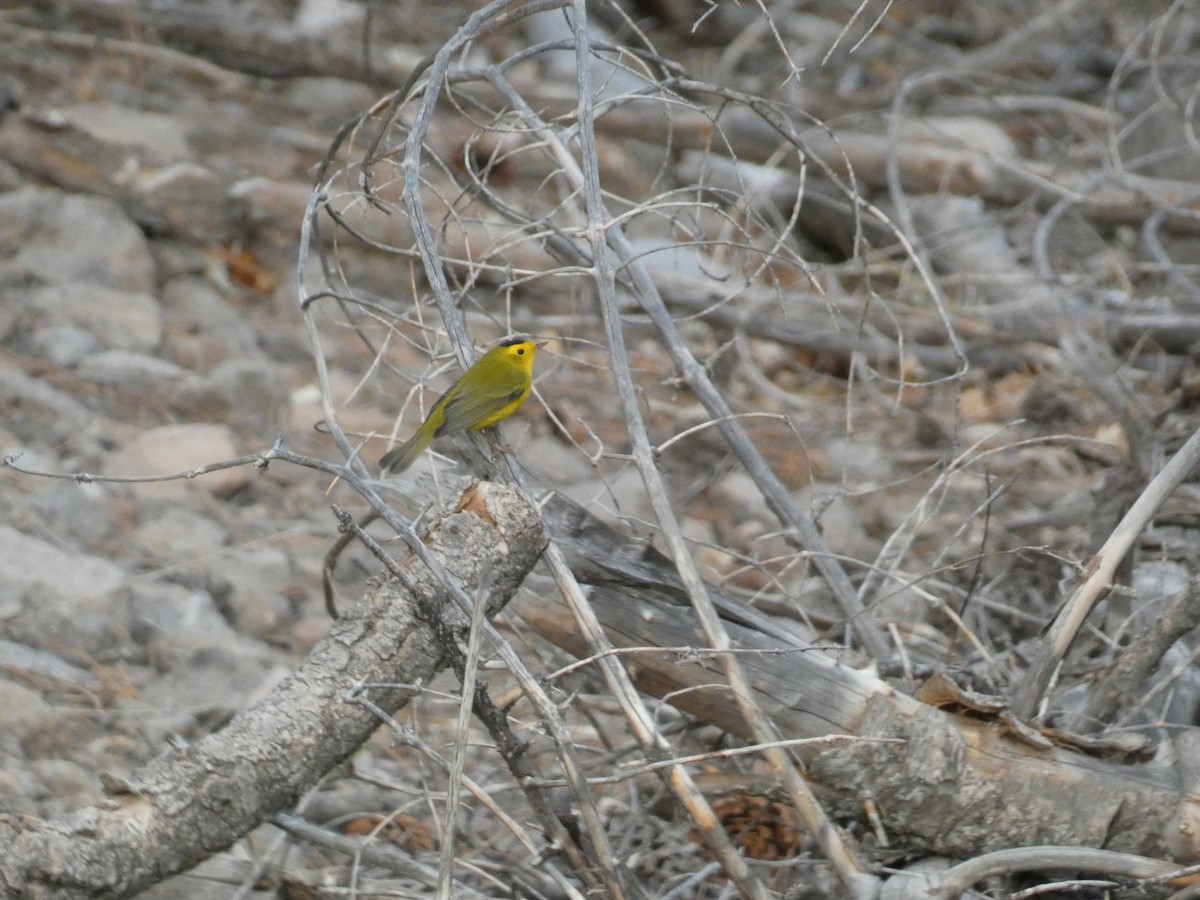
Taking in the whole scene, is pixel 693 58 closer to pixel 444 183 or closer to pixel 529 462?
pixel 444 183

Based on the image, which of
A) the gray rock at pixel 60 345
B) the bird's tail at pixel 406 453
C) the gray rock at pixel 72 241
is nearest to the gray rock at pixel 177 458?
the gray rock at pixel 60 345

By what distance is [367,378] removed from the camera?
150 inches

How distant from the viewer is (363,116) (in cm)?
353

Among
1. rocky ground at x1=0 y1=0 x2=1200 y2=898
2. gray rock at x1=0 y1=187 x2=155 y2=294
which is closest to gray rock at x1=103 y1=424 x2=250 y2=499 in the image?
rocky ground at x1=0 y1=0 x2=1200 y2=898

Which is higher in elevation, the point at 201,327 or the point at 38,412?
the point at 38,412

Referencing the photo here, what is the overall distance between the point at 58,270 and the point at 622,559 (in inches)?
181

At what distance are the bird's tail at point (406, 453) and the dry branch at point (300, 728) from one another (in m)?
1.07

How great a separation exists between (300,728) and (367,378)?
1.15 meters

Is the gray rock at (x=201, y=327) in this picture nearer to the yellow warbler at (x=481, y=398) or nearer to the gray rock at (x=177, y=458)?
the gray rock at (x=177, y=458)

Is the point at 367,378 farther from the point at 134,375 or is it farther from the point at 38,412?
the point at 134,375

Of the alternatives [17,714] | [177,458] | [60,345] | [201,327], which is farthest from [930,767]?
[201,327]

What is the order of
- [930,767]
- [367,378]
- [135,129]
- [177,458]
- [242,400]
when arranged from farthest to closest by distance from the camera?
[135,129] → [242,400] → [177,458] → [367,378] → [930,767]

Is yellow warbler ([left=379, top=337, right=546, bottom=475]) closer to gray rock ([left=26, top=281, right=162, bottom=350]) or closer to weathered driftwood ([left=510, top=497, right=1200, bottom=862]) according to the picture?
weathered driftwood ([left=510, top=497, right=1200, bottom=862])

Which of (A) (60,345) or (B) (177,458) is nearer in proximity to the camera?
(B) (177,458)
